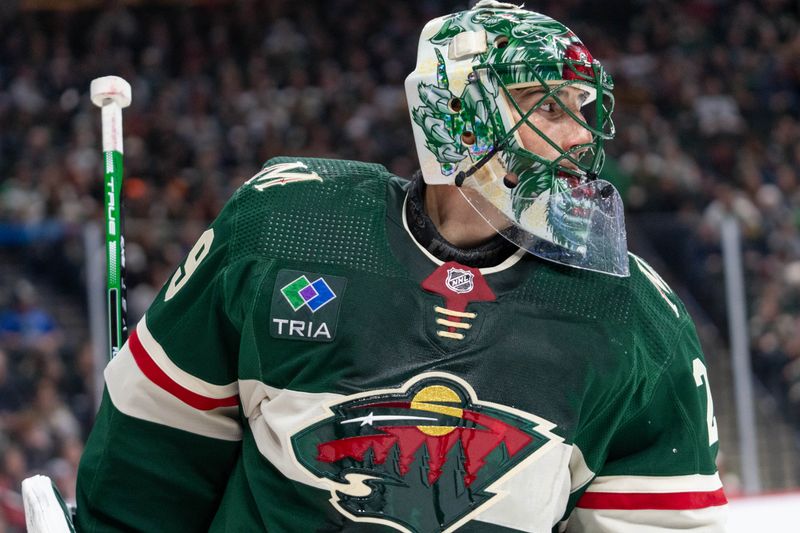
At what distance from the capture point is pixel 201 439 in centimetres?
193

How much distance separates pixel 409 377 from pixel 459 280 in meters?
0.17

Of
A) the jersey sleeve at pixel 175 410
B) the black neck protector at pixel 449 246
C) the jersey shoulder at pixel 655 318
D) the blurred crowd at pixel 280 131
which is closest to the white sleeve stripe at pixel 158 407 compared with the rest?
the jersey sleeve at pixel 175 410

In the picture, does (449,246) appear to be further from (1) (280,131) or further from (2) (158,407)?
(1) (280,131)

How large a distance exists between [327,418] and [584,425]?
0.37m

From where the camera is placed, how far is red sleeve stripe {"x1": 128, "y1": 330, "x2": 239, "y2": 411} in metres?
1.87

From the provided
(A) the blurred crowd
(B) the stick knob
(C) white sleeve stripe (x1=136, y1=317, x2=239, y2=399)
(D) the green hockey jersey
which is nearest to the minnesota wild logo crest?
(D) the green hockey jersey

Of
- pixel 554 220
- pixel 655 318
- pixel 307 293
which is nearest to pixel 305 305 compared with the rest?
pixel 307 293

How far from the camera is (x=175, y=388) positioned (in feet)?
6.15

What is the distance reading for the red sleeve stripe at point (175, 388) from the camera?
1.87 meters

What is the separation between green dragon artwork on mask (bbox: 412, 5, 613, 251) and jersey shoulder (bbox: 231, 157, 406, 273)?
14 centimetres

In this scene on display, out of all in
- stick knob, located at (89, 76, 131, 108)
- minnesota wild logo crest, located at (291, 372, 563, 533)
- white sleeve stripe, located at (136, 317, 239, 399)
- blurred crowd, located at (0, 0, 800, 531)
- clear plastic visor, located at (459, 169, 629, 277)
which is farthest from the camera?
blurred crowd, located at (0, 0, 800, 531)

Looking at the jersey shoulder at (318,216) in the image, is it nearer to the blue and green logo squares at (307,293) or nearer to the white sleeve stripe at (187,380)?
the blue and green logo squares at (307,293)

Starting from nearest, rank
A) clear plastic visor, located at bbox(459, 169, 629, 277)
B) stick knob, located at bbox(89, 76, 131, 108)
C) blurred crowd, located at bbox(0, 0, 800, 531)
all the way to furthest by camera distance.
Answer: clear plastic visor, located at bbox(459, 169, 629, 277)
stick knob, located at bbox(89, 76, 131, 108)
blurred crowd, located at bbox(0, 0, 800, 531)

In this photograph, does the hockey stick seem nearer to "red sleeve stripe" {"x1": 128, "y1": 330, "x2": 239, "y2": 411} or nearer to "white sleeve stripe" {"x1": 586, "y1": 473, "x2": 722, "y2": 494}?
"red sleeve stripe" {"x1": 128, "y1": 330, "x2": 239, "y2": 411}
